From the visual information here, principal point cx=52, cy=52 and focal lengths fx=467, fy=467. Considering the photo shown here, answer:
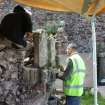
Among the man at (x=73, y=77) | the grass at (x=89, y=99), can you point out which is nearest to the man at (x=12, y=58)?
the man at (x=73, y=77)

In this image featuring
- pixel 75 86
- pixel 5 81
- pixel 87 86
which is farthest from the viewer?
pixel 87 86

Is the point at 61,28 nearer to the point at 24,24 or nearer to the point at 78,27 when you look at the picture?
the point at 78,27

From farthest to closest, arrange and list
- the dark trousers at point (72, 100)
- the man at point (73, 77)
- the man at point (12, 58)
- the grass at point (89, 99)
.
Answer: the grass at point (89, 99)
the dark trousers at point (72, 100)
the man at point (73, 77)
the man at point (12, 58)

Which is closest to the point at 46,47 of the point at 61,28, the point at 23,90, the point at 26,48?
the point at 26,48

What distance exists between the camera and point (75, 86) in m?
9.56

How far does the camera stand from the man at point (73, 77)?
944 centimetres

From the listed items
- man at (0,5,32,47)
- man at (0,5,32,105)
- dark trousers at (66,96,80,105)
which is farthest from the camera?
dark trousers at (66,96,80,105)

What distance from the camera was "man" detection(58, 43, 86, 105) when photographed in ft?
31.0

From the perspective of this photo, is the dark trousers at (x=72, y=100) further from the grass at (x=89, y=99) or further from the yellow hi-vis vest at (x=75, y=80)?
the grass at (x=89, y=99)

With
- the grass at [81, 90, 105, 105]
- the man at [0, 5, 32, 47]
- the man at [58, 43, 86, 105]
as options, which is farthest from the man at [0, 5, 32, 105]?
the grass at [81, 90, 105, 105]

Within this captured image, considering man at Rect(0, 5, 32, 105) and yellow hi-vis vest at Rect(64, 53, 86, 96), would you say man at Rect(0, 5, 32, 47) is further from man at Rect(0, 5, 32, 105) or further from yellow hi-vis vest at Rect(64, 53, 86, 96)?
yellow hi-vis vest at Rect(64, 53, 86, 96)

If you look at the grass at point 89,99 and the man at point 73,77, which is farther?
the grass at point 89,99

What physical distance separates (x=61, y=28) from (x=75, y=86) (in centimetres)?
556

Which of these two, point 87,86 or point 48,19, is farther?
point 48,19
